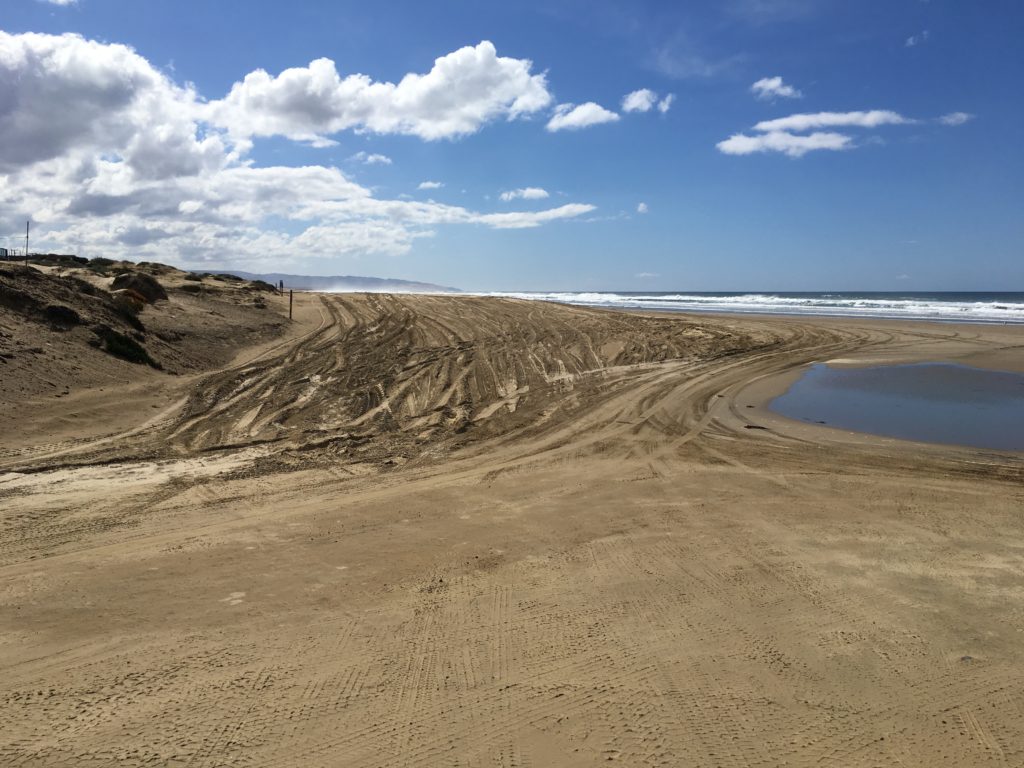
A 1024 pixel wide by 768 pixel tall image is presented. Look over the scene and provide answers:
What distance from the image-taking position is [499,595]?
17.6ft

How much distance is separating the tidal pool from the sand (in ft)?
3.97

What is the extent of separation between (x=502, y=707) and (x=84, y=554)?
445 cm

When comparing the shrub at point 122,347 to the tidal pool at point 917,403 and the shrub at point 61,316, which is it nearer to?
the shrub at point 61,316

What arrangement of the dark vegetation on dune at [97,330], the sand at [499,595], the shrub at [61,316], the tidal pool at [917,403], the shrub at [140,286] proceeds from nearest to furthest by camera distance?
the sand at [499,595]
the tidal pool at [917,403]
the dark vegetation on dune at [97,330]
the shrub at [61,316]
the shrub at [140,286]

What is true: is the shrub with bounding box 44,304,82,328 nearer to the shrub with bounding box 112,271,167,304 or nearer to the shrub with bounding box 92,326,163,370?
the shrub with bounding box 92,326,163,370

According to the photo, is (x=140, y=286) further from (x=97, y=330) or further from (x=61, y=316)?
(x=97, y=330)

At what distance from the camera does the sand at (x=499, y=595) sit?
3.75 meters

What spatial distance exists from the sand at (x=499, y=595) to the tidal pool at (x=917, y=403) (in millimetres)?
1210

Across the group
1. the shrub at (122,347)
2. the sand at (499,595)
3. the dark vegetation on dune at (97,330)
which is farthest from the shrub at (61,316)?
the sand at (499,595)

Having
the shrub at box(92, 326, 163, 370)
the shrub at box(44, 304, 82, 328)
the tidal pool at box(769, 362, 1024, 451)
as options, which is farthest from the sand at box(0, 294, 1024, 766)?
the shrub at box(44, 304, 82, 328)

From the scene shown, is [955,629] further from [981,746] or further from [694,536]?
[694,536]

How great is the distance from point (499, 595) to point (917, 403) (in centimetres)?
1287

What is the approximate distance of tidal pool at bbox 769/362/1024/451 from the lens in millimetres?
11500

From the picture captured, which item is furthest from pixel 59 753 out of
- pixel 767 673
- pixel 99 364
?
pixel 99 364
